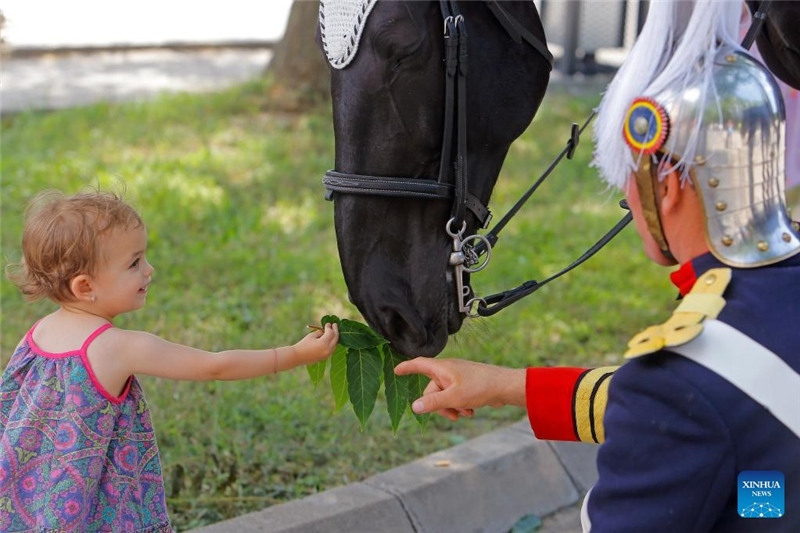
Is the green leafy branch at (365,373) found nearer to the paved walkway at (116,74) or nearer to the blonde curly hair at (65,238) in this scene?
the blonde curly hair at (65,238)

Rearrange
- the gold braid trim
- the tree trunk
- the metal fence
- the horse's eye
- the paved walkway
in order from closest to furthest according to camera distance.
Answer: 1. the gold braid trim
2. the horse's eye
3. the tree trunk
4. the paved walkway
5. the metal fence

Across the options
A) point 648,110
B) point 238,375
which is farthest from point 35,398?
point 648,110

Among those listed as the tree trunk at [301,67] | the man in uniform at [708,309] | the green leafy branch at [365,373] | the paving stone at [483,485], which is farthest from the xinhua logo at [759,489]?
the tree trunk at [301,67]

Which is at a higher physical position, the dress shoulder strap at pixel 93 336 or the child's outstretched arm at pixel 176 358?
the dress shoulder strap at pixel 93 336

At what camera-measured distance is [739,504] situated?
1653mm

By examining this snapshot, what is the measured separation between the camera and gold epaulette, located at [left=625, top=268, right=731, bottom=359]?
5.30 feet

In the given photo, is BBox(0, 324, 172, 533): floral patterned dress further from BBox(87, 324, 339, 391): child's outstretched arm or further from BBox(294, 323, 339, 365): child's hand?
BBox(294, 323, 339, 365): child's hand

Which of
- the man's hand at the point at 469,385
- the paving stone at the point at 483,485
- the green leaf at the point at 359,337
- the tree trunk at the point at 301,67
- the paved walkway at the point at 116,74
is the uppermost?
the man's hand at the point at 469,385

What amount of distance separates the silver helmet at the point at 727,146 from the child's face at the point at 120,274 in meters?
1.25

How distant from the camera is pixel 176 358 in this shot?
2.50 meters

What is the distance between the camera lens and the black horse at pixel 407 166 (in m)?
2.53

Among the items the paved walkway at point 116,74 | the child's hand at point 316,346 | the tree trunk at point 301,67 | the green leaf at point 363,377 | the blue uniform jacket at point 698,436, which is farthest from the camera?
the paved walkway at point 116,74

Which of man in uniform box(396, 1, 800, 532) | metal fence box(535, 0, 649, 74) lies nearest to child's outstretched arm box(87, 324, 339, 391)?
man in uniform box(396, 1, 800, 532)

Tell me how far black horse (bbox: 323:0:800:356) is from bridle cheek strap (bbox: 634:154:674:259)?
34.6 inches
